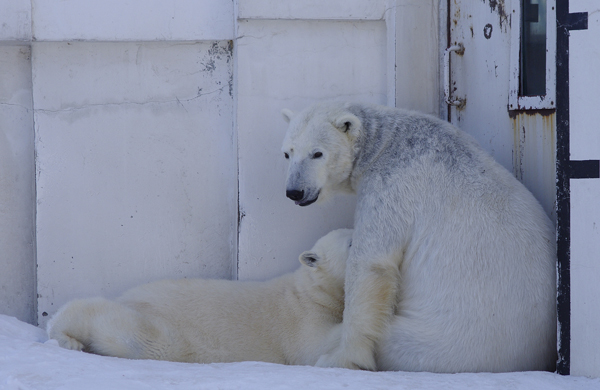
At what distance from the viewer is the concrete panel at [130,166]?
14.2ft

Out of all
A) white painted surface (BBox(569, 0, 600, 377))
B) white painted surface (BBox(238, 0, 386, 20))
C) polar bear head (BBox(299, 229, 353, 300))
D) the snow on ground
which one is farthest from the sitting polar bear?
white painted surface (BBox(238, 0, 386, 20))

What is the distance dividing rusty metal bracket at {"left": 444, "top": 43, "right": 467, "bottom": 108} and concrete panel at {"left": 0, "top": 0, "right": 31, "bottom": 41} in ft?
8.89

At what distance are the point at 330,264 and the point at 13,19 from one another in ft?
8.43

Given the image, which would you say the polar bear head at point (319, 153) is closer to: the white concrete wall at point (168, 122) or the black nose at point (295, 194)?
the black nose at point (295, 194)

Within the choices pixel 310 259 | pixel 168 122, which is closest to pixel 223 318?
pixel 310 259

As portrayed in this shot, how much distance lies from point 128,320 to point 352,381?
132 centimetres

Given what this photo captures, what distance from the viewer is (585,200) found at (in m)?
2.86

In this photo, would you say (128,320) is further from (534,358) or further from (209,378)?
(534,358)

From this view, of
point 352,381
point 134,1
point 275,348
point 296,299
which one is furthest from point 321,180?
point 134,1

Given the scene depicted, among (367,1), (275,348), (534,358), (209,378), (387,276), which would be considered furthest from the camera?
(367,1)

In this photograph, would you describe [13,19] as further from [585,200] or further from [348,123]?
[585,200]

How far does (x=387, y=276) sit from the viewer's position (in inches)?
130

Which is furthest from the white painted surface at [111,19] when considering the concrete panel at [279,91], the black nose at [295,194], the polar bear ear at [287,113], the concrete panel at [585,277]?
the concrete panel at [585,277]

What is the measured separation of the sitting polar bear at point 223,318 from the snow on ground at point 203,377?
1.19 feet
